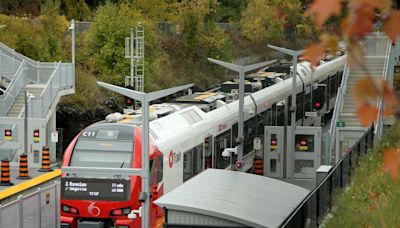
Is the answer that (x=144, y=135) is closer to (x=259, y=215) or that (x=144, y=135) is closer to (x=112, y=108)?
(x=259, y=215)

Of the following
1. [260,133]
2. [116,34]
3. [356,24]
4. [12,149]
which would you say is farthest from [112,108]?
[356,24]

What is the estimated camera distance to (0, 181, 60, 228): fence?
17.7 metres

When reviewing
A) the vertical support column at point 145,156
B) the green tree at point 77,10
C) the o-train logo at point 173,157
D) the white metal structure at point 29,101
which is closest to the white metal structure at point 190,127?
the o-train logo at point 173,157

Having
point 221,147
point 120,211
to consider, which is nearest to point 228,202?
point 120,211

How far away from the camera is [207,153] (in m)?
23.8

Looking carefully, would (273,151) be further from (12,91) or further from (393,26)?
(393,26)

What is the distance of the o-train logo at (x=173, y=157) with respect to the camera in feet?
67.4

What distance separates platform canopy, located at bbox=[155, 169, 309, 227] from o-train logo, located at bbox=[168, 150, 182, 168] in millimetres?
7057

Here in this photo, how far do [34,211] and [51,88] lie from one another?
16.5 metres

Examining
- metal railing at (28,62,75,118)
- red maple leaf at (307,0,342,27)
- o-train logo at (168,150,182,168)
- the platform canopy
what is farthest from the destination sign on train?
metal railing at (28,62,75,118)

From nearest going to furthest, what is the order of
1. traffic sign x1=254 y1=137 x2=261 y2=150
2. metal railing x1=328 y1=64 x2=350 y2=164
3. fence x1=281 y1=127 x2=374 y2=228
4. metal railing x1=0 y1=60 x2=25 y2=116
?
fence x1=281 y1=127 x2=374 y2=228 < traffic sign x1=254 y1=137 x2=261 y2=150 < metal railing x1=328 y1=64 x2=350 y2=164 < metal railing x1=0 y1=60 x2=25 y2=116

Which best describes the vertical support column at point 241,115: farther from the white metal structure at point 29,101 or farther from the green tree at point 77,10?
the green tree at point 77,10

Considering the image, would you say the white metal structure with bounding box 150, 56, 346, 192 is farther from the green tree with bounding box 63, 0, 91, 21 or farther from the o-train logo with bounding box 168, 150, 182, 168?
the green tree with bounding box 63, 0, 91, 21

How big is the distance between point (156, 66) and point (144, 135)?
36.6 meters
